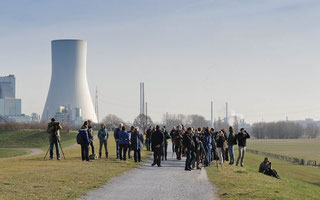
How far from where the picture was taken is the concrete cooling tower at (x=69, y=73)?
105812 millimetres

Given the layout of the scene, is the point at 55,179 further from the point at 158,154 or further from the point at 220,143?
the point at 220,143

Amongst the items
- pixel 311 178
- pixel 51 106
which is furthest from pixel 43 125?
pixel 311 178

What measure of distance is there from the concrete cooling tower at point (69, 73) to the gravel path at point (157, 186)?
86860 millimetres

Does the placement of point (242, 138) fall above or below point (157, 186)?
above

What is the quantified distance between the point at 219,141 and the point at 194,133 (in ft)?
12.0

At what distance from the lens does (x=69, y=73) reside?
106438 millimetres

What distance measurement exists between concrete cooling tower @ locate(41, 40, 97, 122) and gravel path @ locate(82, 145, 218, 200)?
86.9 m

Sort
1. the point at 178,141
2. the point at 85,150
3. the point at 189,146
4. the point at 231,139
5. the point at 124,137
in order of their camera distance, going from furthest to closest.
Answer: the point at 178,141 → the point at 231,139 → the point at 124,137 → the point at 85,150 → the point at 189,146

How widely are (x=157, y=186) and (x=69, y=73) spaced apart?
92.5 m

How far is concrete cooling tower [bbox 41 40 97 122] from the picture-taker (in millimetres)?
105812

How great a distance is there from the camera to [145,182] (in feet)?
56.4

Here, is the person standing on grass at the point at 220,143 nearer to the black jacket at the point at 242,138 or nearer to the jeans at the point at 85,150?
the black jacket at the point at 242,138

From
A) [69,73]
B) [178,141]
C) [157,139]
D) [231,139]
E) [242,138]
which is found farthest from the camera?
[69,73]

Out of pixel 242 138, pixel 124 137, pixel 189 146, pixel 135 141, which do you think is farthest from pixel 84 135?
pixel 242 138
